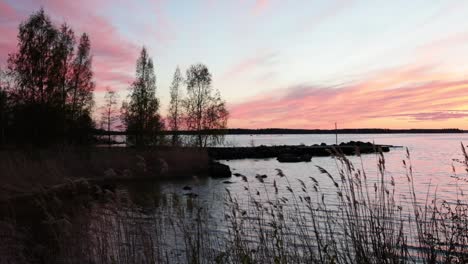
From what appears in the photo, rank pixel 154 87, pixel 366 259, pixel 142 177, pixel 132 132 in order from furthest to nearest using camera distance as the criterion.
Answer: pixel 154 87 < pixel 132 132 < pixel 142 177 < pixel 366 259

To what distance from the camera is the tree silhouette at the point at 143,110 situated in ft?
154

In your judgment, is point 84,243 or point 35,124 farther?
point 35,124

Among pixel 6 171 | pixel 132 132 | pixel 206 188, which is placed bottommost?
pixel 206 188

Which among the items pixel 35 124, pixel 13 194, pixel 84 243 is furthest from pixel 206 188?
pixel 84 243

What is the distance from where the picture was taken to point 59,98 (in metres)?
34.7

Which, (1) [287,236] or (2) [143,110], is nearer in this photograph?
(1) [287,236]

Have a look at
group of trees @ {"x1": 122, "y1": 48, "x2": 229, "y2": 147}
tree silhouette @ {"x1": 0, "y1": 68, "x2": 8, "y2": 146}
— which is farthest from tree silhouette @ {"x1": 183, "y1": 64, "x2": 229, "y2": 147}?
tree silhouette @ {"x1": 0, "y1": 68, "x2": 8, "y2": 146}

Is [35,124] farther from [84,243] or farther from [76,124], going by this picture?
[84,243]

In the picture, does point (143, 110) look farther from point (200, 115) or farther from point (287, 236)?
point (287, 236)

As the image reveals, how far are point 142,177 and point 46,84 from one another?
11.6m

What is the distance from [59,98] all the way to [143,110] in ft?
47.0

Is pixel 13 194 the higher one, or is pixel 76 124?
pixel 76 124

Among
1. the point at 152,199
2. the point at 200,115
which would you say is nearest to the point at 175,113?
the point at 200,115

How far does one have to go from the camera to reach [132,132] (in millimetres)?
46906
